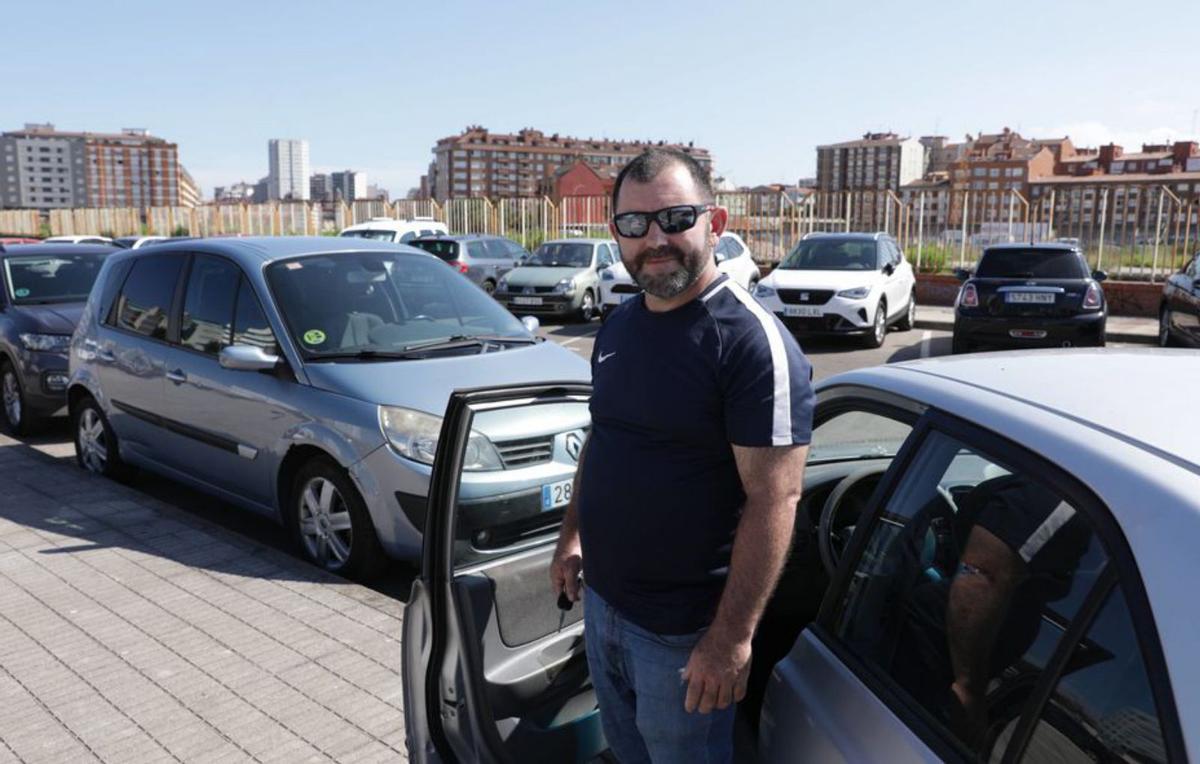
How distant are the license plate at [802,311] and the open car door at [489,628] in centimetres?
1178

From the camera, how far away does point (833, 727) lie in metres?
1.71

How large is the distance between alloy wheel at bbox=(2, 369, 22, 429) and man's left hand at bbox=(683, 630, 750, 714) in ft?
26.5

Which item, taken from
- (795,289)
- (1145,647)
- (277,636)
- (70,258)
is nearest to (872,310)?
(795,289)

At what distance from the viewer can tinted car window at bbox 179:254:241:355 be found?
559 centimetres

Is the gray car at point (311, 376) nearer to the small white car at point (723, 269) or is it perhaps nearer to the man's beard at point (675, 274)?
the man's beard at point (675, 274)

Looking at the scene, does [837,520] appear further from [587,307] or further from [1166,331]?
[587,307]

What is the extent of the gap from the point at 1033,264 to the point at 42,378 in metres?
11.3

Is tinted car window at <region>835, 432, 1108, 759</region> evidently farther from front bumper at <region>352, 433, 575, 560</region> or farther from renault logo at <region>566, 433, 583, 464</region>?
renault logo at <region>566, 433, 583, 464</region>

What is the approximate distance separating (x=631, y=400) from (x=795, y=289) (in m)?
12.8

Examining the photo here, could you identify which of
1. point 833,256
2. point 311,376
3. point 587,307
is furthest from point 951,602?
point 587,307

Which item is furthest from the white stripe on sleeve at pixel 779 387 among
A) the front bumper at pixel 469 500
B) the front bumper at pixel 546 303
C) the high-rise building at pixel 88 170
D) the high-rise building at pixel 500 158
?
the high-rise building at pixel 88 170

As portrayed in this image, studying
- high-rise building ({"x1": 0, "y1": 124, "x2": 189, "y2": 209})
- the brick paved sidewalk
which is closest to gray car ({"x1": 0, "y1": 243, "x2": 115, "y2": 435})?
the brick paved sidewalk

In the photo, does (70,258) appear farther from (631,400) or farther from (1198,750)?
(1198,750)

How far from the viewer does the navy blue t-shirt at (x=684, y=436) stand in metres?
1.85
